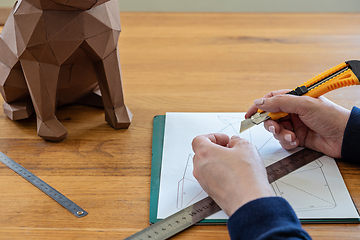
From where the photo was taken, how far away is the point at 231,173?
0.47 meters

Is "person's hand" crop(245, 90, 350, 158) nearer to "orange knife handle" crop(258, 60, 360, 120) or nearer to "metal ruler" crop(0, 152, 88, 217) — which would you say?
"orange knife handle" crop(258, 60, 360, 120)

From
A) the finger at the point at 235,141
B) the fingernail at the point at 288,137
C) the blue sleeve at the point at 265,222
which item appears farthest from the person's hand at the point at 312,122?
the blue sleeve at the point at 265,222

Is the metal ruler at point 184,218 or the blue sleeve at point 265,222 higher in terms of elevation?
the blue sleeve at point 265,222

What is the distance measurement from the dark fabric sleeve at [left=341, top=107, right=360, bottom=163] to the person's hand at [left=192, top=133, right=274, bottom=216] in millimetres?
198

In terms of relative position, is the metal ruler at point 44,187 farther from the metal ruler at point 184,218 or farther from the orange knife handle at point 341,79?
the orange knife handle at point 341,79

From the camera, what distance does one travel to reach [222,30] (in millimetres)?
1133

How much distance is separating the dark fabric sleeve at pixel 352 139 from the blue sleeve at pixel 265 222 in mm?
245

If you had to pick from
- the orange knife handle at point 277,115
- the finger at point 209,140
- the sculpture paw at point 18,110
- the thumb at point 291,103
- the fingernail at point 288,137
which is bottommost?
the sculpture paw at point 18,110

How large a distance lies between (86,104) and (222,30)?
582mm

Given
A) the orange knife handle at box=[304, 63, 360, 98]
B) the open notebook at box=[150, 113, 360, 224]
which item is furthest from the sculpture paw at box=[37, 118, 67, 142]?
the orange knife handle at box=[304, 63, 360, 98]

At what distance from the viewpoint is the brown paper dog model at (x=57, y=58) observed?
564 mm

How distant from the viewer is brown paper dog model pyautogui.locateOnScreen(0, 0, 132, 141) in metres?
0.56

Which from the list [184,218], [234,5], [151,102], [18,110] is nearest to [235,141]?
[184,218]

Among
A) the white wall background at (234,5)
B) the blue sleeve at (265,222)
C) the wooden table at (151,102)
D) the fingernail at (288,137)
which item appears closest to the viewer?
the blue sleeve at (265,222)
